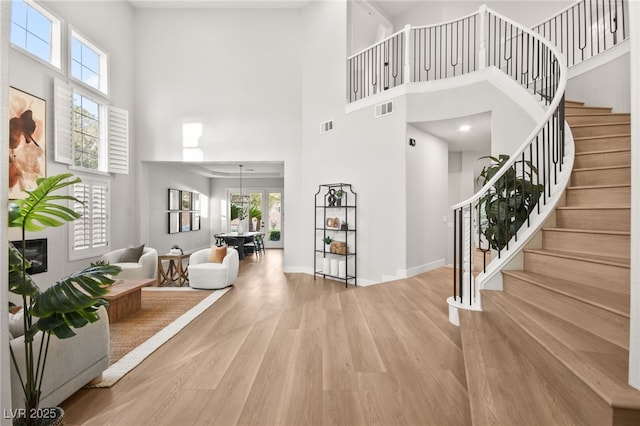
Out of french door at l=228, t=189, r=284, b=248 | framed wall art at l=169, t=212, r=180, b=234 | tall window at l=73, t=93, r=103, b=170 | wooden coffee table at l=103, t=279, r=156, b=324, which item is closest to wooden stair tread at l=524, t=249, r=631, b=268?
wooden coffee table at l=103, t=279, r=156, b=324

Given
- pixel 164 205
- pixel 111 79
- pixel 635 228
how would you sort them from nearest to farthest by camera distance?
1. pixel 635 228
2. pixel 111 79
3. pixel 164 205

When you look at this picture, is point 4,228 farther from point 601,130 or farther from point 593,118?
point 593,118

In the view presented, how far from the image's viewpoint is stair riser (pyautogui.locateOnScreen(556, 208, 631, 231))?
8.14ft

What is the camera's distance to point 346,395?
201 cm

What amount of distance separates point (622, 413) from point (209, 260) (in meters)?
5.67

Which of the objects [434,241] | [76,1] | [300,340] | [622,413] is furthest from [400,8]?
[622,413]

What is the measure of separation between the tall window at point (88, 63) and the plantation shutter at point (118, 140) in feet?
1.67

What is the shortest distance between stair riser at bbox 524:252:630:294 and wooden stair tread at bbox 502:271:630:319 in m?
0.04

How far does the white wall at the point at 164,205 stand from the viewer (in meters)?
7.84

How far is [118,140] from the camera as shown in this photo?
6.75m

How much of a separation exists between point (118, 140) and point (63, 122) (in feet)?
4.33

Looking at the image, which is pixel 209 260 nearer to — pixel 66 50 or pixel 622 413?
pixel 66 50

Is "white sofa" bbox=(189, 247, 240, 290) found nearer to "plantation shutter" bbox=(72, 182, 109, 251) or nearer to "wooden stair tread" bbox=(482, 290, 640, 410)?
"plantation shutter" bbox=(72, 182, 109, 251)

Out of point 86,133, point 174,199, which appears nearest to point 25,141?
point 86,133
